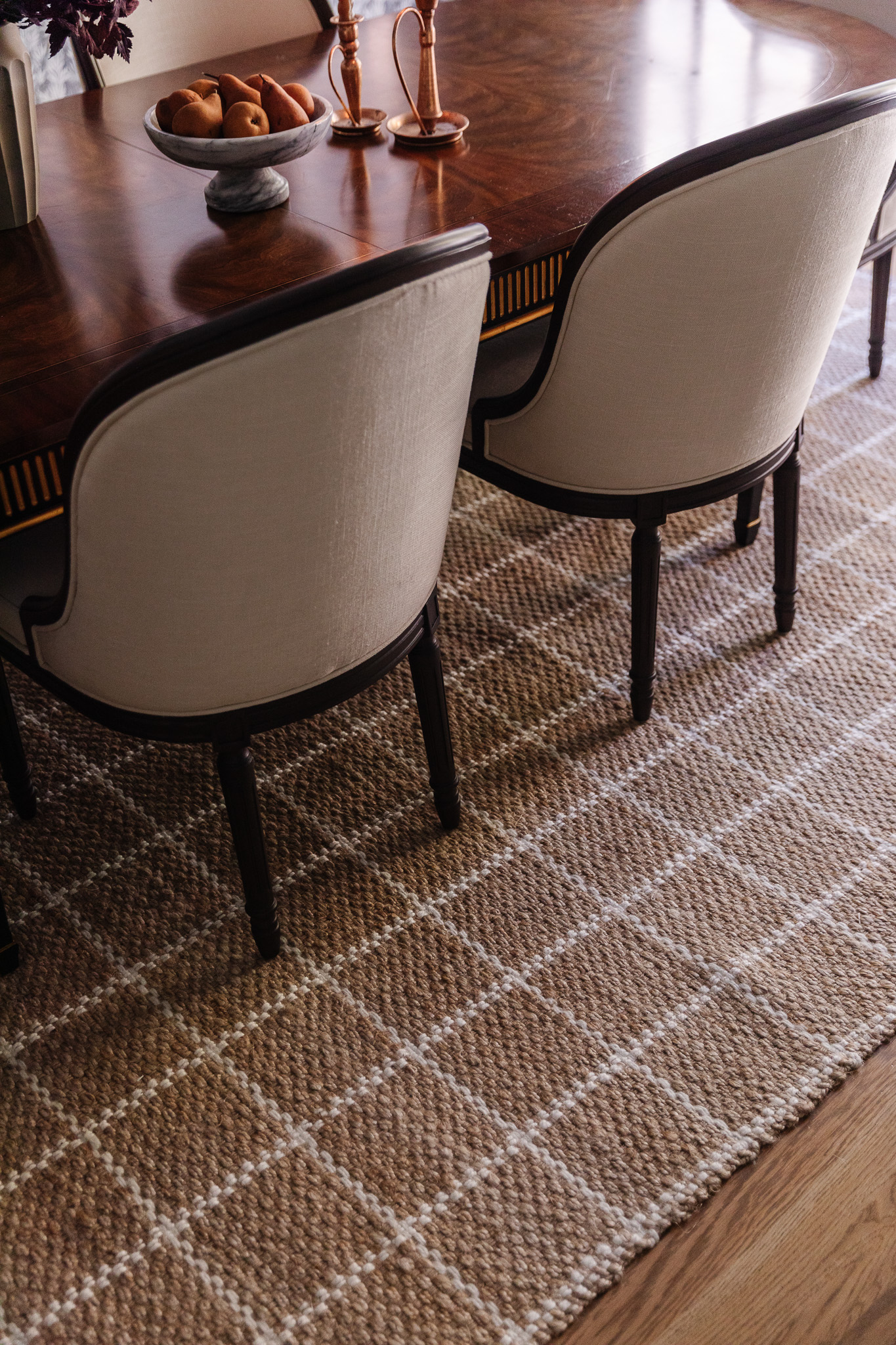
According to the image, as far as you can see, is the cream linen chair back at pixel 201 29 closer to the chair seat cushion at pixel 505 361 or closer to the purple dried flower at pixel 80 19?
the purple dried flower at pixel 80 19

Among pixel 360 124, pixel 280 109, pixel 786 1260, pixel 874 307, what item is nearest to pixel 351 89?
pixel 360 124

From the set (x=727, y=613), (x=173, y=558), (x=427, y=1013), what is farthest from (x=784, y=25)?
(x=427, y=1013)

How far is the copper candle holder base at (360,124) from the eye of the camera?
72.6 inches

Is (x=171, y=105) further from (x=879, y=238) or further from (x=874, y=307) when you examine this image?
(x=874, y=307)

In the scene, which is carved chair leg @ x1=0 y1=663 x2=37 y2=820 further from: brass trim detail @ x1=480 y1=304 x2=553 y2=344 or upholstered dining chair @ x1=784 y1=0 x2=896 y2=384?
upholstered dining chair @ x1=784 y1=0 x2=896 y2=384

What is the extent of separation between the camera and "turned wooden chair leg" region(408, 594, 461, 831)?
1.53m

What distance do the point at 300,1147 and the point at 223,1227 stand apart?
0.11 meters

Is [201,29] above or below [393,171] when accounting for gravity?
above

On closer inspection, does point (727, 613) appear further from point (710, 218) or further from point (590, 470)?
point (710, 218)

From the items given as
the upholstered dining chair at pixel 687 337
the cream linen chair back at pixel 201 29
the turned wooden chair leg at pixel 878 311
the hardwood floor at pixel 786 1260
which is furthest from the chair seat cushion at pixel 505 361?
the hardwood floor at pixel 786 1260

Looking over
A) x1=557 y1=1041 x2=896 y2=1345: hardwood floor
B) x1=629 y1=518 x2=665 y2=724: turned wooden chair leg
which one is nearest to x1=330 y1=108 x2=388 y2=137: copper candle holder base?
x1=629 y1=518 x2=665 y2=724: turned wooden chair leg

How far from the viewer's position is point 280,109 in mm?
1532

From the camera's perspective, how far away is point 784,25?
2.14 meters

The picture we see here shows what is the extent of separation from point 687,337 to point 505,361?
39 centimetres
